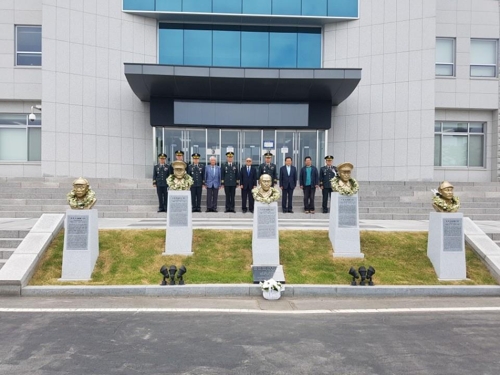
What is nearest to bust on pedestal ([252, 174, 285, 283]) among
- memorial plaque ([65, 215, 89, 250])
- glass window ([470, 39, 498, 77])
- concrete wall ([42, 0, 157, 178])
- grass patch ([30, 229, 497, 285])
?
grass patch ([30, 229, 497, 285])

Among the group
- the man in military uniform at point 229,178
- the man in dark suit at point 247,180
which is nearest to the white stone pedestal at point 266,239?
the man in military uniform at point 229,178

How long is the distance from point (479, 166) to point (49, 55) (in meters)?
25.2

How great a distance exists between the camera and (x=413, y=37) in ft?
67.8

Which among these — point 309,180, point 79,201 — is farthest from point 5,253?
point 309,180

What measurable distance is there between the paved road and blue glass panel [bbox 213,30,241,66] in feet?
54.6

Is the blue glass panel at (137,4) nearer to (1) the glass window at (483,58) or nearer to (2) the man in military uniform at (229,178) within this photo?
(2) the man in military uniform at (229,178)

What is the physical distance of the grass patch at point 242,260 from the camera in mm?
8109

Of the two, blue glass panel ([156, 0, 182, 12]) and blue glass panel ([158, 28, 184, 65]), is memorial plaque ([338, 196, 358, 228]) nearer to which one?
blue glass panel ([158, 28, 184, 65])

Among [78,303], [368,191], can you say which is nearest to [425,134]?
[368,191]

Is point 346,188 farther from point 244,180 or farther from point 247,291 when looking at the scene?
point 244,180

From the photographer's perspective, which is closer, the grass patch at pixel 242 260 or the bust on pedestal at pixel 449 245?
the grass patch at pixel 242 260

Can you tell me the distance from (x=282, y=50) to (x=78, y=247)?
55.4 feet

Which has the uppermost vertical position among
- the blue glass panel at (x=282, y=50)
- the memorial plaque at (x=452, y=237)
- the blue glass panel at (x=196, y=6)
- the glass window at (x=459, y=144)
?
the blue glass panel at (x=196, y=6)

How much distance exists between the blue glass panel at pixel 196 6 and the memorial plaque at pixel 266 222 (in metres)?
15.5
